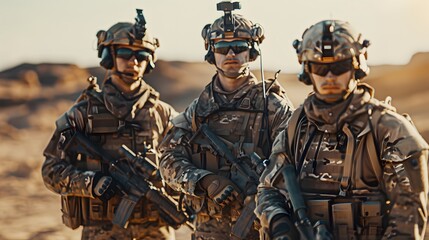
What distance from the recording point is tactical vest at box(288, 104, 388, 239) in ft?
21.6

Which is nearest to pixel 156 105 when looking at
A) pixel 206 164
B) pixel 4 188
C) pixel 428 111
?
pixel 206 164

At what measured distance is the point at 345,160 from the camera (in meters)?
6.67

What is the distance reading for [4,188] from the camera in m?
27.4

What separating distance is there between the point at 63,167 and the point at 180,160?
57.8 inches

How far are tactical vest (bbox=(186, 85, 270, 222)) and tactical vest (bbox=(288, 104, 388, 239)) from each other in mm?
1938

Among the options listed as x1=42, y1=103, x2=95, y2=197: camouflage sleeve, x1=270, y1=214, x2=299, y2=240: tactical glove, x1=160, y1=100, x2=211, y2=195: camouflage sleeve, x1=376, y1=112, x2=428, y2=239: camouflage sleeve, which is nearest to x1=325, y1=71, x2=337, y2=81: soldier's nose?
x1=376, y1=112, x2=428, y2=239: camouflage sleeve

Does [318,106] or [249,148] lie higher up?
[318,106]

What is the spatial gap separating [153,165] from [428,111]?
74.2 feet

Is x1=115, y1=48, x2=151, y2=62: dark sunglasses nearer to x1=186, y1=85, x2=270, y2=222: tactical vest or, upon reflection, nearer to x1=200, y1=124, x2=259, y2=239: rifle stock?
x1=186, y1=85, x2=270, y2=222: tactical vest

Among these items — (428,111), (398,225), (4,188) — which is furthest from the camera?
(428,111)

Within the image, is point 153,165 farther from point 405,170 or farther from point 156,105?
point 405,170

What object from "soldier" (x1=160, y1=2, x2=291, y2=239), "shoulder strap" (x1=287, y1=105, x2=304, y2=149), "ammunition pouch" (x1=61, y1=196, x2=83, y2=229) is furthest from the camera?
"ammunition pouch" (x1=61, y1=196, x2=83, y2=229)

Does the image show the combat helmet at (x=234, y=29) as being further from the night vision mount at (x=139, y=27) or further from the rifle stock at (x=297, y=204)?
the rifle stock at (x=297, y=204)

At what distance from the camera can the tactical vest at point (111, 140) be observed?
9.95 metres
